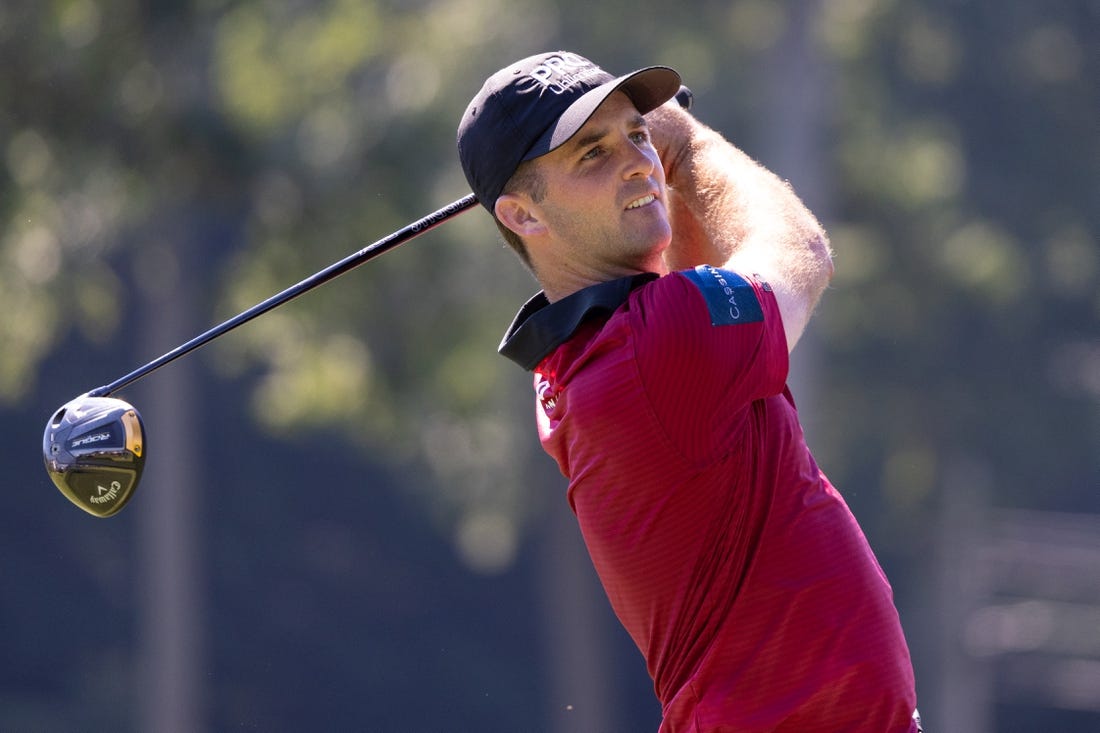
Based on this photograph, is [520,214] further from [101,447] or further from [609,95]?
[101,447]

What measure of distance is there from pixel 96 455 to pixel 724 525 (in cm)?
137

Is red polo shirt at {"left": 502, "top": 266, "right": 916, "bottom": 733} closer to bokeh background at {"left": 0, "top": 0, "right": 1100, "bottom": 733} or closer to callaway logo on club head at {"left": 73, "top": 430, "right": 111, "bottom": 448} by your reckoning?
callaway logo on club head at {"left": 73, "top": 430, "right": 111, "bottom": 448}

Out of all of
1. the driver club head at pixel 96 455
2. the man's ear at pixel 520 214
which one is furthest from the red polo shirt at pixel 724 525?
the driver club head at pixel 96 455

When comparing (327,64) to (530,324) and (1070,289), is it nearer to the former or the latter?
(1070,289)

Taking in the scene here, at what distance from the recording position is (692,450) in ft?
8.44

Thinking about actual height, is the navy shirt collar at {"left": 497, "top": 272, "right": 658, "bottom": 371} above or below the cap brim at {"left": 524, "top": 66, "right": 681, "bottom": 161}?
below

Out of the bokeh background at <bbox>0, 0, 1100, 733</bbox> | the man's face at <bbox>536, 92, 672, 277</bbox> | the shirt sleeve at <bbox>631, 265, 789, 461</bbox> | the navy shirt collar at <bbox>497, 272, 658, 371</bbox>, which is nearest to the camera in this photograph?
the shirt sleeve at <bbox>631, 265, 789, 461</bbox>

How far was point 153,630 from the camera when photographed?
16.5 metres

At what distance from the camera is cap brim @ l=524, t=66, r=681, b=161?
277 centimetres

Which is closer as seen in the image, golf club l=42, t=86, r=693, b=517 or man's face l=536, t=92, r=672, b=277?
man's face l=536, t=92, r=672, b=277

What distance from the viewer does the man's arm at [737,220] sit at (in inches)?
110

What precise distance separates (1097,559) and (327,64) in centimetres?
1200

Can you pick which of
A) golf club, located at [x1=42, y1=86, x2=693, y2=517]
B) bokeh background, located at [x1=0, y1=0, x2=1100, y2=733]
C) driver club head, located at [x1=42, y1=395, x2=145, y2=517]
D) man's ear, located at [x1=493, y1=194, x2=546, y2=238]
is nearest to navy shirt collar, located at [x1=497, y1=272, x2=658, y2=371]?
man's ear, located at [x1=493, y1=194, x2=546, y2=238]

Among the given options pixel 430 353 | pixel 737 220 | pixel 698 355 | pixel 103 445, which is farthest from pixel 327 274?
pixel 430 353
